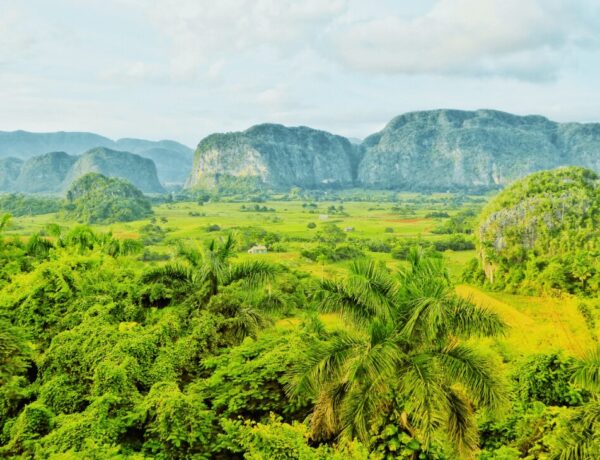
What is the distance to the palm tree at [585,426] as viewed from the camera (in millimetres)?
6102

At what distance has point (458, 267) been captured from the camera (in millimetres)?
38281

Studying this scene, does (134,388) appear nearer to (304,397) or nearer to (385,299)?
(304,397)

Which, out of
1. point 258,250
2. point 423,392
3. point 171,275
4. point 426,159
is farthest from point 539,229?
point 426,159

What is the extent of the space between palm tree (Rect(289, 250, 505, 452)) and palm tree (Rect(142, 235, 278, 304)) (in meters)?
4.12

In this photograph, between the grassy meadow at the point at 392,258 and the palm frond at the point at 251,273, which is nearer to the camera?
the palm frond at the point at 251,273

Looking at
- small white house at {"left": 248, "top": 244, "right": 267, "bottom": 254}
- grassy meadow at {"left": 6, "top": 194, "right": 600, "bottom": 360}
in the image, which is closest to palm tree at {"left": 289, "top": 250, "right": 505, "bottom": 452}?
grassy meadow at {"left": 6, "top": 194, "right": 600, "bottom": 360}


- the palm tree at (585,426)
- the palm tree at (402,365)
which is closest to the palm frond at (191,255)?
Result: the palm tree at (402,365)

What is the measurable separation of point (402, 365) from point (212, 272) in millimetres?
5736

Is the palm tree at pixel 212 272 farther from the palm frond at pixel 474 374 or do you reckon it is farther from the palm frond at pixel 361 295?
the palm frond at pixel 474 374

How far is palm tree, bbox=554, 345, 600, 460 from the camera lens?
6.10 m

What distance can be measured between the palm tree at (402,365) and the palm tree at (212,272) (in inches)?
162

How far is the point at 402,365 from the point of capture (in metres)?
6.96

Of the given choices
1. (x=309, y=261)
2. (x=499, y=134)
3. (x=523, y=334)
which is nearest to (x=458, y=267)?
(x=309, y=261)

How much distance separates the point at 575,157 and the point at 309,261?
18469 centimetres
